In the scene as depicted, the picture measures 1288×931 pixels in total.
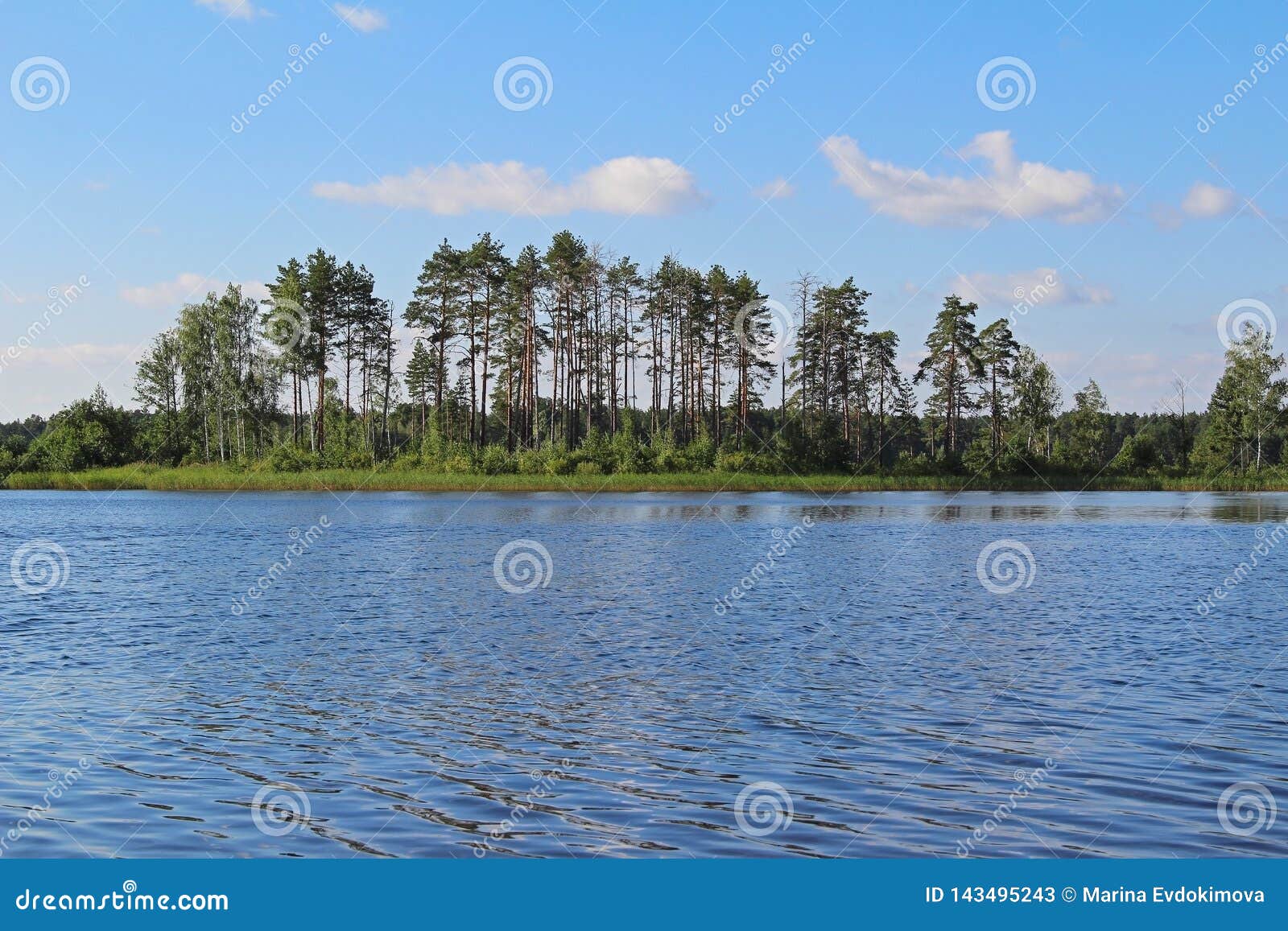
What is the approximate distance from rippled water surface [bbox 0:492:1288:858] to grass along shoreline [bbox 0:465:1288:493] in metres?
49.8

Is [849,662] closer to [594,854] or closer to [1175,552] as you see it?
[594,854]

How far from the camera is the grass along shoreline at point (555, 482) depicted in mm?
84562

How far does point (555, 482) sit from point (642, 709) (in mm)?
70804

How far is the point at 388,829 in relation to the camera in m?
9.67

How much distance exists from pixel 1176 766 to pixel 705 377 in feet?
304

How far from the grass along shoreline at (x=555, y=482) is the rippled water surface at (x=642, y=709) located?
49.8 m

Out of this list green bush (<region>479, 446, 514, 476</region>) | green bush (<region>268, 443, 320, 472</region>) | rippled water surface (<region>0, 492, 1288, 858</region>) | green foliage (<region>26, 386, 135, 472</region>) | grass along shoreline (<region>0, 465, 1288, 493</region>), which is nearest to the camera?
rippled water surface (<region>0, 492, 1288, 858</region>)

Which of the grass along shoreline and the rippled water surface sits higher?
the grass along shoreline

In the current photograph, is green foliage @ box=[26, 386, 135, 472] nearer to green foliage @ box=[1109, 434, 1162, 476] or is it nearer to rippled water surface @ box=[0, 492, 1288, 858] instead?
rippled water surface @ box=[0, 492, 1288, 858]

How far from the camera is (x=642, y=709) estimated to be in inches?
572

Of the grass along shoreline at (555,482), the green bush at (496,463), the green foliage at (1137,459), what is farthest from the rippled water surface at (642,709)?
the green foliage at (1137,459)

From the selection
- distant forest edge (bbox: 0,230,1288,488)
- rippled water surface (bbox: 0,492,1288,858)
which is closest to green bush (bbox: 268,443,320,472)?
distant forest edge (bbox: 0,230,1288,488)

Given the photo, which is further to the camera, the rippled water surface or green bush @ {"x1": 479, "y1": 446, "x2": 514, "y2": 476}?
green bush @ {"x1": 479, "y1": 446, "x2": 514, "y2": 476}

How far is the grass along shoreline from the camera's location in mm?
84562
